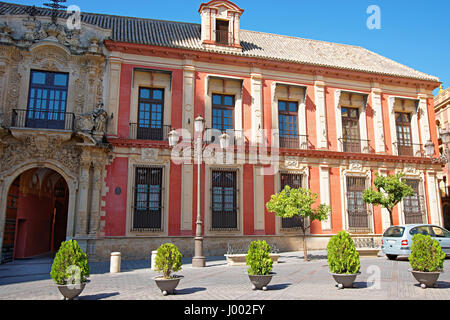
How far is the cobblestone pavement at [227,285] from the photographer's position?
7.76 m

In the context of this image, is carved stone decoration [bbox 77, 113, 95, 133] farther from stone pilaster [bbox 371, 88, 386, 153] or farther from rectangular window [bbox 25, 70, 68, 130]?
stone pilaster [bbox 371, 88, 386, 153]

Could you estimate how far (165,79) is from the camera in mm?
18125

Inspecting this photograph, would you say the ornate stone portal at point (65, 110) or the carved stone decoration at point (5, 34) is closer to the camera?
the ornate stone portal at point (65, 110)

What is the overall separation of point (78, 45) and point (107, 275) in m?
10.9

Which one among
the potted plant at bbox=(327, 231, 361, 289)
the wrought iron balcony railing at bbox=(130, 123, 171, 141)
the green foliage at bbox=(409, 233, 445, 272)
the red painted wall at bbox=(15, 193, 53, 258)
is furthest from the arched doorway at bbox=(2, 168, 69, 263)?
the green foliage at bbox=(409, 233, 445, 272)

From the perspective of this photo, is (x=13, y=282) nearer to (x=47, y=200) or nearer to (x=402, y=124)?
(x=47, y=200)

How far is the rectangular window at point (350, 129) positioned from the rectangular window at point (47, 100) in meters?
14.5

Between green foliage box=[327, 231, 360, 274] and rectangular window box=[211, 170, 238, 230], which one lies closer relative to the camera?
green foliage box=[327, 231, 360, 274]

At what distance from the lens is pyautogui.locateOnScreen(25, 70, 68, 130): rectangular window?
16172 millimetres

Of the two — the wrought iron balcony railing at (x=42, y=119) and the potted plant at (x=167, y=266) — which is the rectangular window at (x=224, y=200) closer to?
the wrought iron balcony railing at (x=42, y=119)

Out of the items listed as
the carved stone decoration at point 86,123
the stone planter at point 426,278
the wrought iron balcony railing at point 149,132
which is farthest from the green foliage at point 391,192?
the carved stone decoration at point 86,123

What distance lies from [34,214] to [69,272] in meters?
12.9

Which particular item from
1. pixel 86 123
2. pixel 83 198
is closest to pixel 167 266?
pixel 83 198
